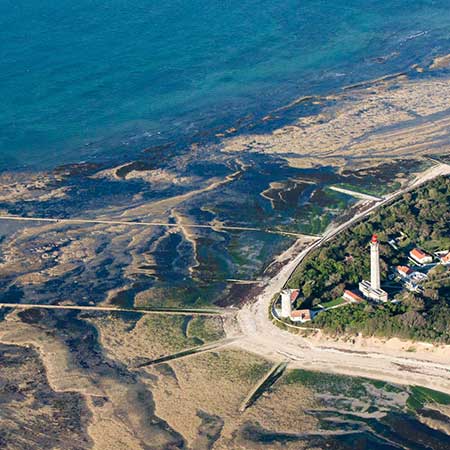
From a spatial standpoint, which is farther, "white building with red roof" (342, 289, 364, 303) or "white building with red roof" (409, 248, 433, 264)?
"white building with red roof" (409, 248, 433, 264)

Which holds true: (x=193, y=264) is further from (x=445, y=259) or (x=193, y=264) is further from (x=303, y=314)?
(x=445, y=259)

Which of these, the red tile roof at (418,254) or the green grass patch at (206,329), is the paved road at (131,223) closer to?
the red tile roof at (418,254)

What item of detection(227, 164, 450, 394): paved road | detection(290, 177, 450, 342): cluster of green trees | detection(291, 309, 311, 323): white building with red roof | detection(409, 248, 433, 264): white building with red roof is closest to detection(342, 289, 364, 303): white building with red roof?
detection(290, 177, 450, 342): cluster of green trees

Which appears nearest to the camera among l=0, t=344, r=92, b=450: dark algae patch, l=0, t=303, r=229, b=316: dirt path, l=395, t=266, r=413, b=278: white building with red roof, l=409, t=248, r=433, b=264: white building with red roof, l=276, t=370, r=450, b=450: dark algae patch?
l=276, t=370, r=450, b=450: dark algae patch

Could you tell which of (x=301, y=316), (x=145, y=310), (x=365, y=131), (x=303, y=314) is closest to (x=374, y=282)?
(x=303, y=314)

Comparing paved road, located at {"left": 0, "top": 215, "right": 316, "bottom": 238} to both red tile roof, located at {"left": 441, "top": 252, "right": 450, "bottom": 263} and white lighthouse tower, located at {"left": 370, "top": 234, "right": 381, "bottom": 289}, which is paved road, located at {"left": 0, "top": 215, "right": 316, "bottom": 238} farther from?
red tile roof, located at {"left": 441, "top": 252, "right": 450, "bottom": 263}

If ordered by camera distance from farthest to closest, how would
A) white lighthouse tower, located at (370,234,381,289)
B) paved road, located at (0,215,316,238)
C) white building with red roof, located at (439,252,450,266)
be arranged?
1. paved road, located at (0,215,316,238)
2. white building with red roof, located at (439,252,450,266)
3. white lighthouse tower, located at (370,234,381,289)
